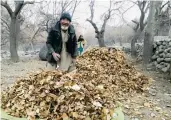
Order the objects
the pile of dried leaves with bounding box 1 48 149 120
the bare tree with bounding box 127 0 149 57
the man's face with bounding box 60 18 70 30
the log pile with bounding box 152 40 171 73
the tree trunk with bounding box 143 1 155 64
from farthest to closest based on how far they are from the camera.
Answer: the bare tree with bounding box 127 0 149 57
the tree trunk with bounding box 143 1 155 64
the log pile with bounding box 152 40 171 73
the man's face with bounding box 60 18 70 30
the pile of dried leaves with bounding box 1 48 149 120

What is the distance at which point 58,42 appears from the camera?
4441 mm

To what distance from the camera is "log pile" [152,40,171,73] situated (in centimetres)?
955

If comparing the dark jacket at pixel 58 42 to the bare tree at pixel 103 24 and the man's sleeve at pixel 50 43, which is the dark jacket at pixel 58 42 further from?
the bare tree at pixel 103 24

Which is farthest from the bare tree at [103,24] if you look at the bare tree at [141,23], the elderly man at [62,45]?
the elderly man at [62,45]

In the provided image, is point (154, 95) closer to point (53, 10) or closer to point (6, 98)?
point (6, 98)

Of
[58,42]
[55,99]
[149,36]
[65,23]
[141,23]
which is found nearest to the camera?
[55,99]

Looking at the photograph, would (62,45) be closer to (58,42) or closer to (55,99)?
(58,42)

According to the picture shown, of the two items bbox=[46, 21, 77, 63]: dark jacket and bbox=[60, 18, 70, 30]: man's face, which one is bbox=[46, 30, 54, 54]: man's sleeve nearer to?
bbox=[46, 21, 77, 63]: dark jacket

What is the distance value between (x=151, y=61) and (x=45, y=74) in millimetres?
8066

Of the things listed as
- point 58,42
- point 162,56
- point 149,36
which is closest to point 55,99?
point 58,42

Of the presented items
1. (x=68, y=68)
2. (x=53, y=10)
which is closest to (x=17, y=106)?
(x=68, y=68)

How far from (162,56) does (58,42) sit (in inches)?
265

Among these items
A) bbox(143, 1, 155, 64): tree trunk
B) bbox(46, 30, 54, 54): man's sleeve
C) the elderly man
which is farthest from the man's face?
bbox(143, 1, 155, 64): tree trunk

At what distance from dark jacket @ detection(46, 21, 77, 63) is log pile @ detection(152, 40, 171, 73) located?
17.7 feet
